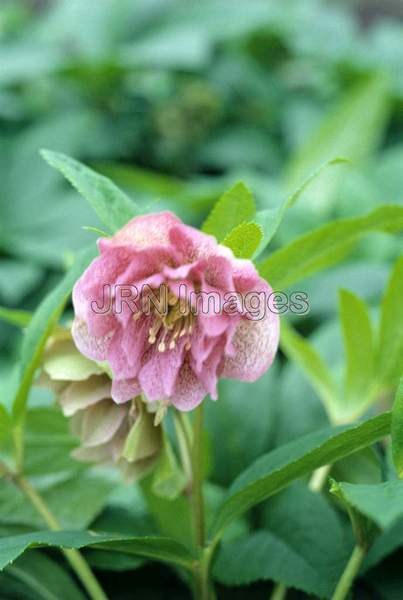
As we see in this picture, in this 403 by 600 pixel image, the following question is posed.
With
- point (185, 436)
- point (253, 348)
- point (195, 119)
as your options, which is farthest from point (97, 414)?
point (195, 119)

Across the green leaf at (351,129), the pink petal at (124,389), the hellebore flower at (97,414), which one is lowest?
the hellebore flower at (97,414)

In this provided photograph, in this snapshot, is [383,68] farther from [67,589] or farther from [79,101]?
[67,589]

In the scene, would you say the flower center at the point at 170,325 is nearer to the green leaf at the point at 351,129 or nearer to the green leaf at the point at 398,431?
the green leaf at the point at 398,431

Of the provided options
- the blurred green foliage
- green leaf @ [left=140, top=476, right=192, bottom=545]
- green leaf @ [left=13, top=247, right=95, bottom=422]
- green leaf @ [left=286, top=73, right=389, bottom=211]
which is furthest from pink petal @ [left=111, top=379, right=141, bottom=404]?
green leaf @ [left=286, top=73, right=389, bottom=211]

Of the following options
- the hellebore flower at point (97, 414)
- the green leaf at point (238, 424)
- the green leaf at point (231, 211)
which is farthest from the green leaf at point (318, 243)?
the green leaf at point (238, 424)

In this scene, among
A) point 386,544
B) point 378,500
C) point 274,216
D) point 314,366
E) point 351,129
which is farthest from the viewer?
point 351,129

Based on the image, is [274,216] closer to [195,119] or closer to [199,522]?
[199,522]

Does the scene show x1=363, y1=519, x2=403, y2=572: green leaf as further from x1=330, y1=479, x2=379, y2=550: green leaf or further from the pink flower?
the pink flower
